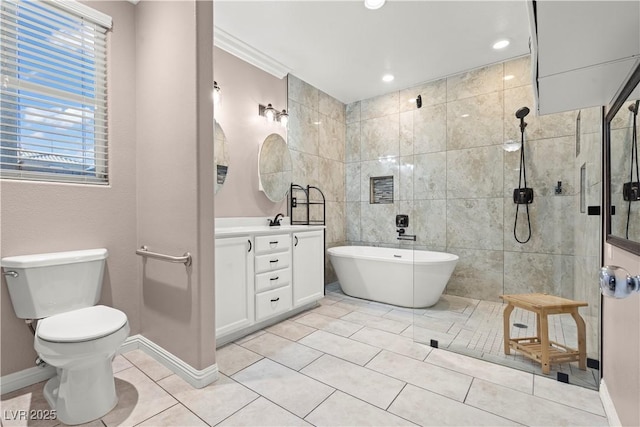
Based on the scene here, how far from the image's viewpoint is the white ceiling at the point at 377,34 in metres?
2.44

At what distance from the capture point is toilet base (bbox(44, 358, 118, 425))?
1.45m

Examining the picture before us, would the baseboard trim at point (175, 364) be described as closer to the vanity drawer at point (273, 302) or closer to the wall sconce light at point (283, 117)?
the vanity drawer at point (273, 302)

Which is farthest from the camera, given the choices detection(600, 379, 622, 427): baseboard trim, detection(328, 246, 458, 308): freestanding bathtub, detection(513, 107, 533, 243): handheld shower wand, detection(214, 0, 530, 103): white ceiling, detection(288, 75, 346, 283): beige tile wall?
detection(288, 75, 346, 283): beige tile wall

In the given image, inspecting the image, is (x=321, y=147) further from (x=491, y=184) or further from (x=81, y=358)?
(x=81, y=358)

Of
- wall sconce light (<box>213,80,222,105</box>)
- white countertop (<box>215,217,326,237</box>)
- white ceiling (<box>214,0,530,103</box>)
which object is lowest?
white countertop (<box>215,217,326,237</box>)

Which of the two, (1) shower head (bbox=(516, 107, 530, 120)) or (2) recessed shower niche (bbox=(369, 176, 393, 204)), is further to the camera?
(2) recessed shower niche (bbox=(369, 176, 393, 204))

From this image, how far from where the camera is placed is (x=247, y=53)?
305 cm

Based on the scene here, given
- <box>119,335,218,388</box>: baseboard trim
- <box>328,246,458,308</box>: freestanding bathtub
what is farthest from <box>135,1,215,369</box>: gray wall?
<box>328,246,458,308</box>: freestanding bathtub

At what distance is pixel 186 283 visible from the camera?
5.91 ft

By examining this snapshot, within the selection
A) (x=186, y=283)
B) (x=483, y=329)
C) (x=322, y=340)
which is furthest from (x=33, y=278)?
(x=483, y=329)

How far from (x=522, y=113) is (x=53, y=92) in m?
3.84

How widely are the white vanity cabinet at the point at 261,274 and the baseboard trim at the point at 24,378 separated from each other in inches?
40.0

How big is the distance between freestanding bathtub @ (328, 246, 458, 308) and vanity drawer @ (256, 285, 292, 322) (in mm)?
999

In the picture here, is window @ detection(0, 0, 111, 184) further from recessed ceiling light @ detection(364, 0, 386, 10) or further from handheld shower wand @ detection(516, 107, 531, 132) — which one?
handheld shower wand @ detection(516, 107, 531, 132)
